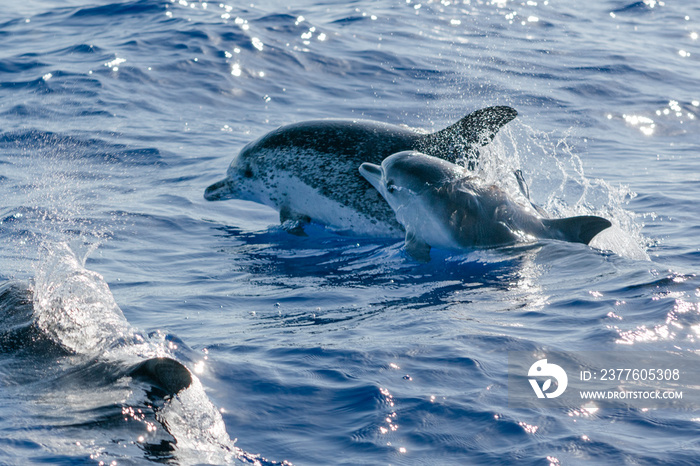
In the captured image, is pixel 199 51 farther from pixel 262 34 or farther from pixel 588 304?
pixel 588 304

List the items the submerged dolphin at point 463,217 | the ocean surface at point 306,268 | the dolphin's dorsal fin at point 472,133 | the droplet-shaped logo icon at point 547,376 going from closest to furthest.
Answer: the ocean surface at point 306,268 < the droplet-shaped logo icon at point 547,376 < the submerged dolphin at point 463,217 < the dolphin's dorsal fin at point 472,133

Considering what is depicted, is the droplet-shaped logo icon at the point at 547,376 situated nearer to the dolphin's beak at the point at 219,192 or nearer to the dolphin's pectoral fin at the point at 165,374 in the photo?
the dolphin's pectoral fin at the point at 165,374

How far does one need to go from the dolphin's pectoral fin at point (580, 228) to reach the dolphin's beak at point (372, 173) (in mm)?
2252

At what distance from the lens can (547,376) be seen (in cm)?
609

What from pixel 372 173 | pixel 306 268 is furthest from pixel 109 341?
pixel 372 173

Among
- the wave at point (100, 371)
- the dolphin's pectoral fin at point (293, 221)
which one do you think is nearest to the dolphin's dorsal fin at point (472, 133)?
the dolphin's pectoral fin at point (293, 221)

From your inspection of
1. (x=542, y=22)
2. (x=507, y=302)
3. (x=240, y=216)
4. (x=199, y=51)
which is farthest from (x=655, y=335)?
(x=542, y=22)

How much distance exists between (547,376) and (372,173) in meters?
4.89

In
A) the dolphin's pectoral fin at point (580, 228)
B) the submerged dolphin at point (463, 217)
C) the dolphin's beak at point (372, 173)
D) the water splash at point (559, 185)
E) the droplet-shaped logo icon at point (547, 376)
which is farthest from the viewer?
the dolphin's beak at point (372, 173)

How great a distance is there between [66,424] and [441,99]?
16081mm

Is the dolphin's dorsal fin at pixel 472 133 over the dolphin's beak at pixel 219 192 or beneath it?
over

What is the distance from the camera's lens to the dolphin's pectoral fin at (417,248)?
366 inches

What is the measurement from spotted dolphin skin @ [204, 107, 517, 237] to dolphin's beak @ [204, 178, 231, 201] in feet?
0.07

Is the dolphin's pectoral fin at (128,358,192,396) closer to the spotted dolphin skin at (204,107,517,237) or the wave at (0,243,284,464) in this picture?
the wave at (0,243,284,464)
